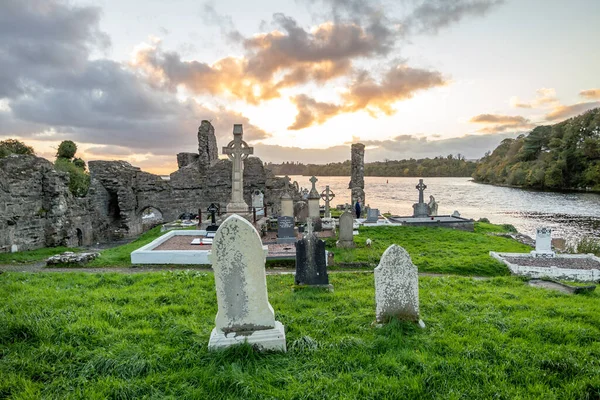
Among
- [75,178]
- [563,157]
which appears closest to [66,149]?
[75,178]

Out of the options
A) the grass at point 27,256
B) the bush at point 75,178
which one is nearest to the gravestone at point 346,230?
the grass at point 27,256

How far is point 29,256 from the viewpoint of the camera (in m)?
10.9

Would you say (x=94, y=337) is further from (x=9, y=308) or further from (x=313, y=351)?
(x=313, y=351)

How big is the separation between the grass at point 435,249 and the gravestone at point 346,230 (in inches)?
15.8

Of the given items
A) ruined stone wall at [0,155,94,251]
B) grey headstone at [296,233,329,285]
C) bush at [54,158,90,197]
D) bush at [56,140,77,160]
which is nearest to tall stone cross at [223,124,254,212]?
grey headstone at [296,233,329,285]

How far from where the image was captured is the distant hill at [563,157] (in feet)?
158

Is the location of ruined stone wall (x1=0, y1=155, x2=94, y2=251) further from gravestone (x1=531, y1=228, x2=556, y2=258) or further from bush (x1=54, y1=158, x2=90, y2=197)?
bush (x1=54, y1=158, x2=90, y2=197)

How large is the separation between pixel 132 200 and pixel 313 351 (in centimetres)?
2046

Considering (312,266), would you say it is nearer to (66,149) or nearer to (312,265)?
(312,265)

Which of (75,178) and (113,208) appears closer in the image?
(113,208)

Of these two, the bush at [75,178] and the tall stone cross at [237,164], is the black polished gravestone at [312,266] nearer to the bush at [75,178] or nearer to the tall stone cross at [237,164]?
the tall stone cross at [237,164]

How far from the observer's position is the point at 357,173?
2577 cm

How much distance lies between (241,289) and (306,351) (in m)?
1.03

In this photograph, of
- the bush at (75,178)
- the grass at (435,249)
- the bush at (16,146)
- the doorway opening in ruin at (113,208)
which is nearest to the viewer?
the grass at (435,249)
